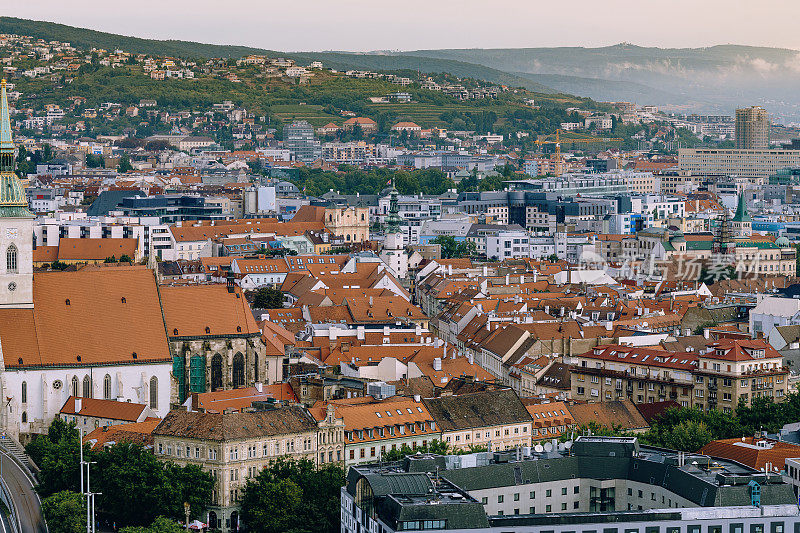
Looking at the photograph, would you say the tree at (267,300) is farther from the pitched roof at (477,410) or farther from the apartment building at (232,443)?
the apartment building at (232,443)

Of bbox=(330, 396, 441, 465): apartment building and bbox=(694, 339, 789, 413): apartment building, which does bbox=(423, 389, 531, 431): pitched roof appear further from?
bbox=(694, 339, 789, 413): apartment building

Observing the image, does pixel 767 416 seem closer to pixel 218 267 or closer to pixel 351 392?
pixel 351 392

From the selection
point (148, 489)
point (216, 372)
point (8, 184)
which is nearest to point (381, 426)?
point (148, 489)

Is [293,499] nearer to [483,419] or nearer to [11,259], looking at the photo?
[483,419]

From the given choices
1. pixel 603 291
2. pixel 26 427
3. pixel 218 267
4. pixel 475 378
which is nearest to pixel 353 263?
pixel 218 267

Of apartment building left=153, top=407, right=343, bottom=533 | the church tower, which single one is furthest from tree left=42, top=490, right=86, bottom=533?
the church tower

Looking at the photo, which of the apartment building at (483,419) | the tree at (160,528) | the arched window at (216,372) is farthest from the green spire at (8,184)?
the tree at (160,528)

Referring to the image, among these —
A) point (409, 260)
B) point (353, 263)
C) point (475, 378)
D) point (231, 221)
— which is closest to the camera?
point (475, 378)
